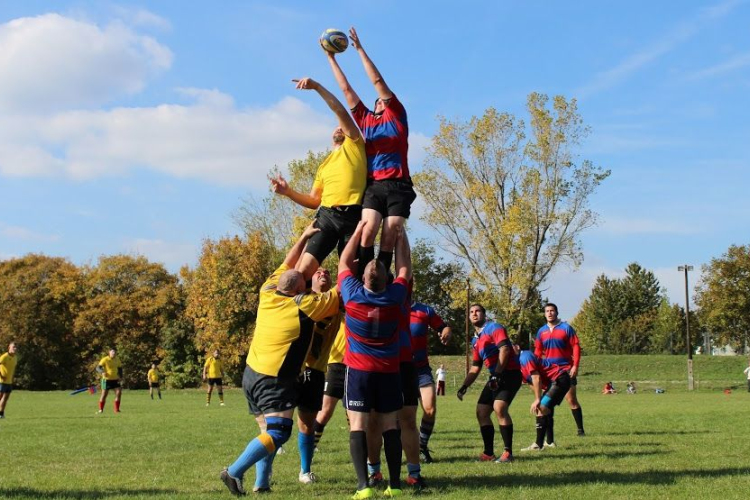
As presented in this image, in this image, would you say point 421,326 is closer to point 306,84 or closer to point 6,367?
point 306,84

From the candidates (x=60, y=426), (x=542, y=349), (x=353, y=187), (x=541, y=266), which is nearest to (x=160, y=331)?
(x=541, y=266)

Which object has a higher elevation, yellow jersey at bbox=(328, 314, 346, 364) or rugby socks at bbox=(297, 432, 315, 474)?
yellow jersey at bbox=(328, 314, 346, 364)

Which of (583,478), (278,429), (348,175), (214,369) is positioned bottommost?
(583,478)

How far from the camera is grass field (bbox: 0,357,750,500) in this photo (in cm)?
805

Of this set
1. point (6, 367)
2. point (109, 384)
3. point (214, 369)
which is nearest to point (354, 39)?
point (6, 367)

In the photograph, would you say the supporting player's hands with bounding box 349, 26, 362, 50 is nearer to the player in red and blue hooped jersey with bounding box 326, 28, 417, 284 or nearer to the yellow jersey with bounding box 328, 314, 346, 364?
the player in red and blue hooped jersey with bounding box 326, 28, 417, 284

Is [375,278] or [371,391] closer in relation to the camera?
[375,278]

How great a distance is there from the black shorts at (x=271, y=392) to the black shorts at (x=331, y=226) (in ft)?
4.49

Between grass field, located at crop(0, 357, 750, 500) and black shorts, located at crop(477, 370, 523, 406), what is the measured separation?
87cm

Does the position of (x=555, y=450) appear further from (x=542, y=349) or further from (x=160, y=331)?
(x=160, y=331)

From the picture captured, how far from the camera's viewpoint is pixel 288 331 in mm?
8031

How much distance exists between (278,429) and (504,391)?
4665 millimetres

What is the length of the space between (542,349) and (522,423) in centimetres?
589

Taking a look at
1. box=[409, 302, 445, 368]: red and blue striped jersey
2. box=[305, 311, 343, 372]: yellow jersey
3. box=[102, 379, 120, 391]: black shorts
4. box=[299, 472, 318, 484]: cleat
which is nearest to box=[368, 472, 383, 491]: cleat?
box=[299, 472, 318, 484]: cleat
